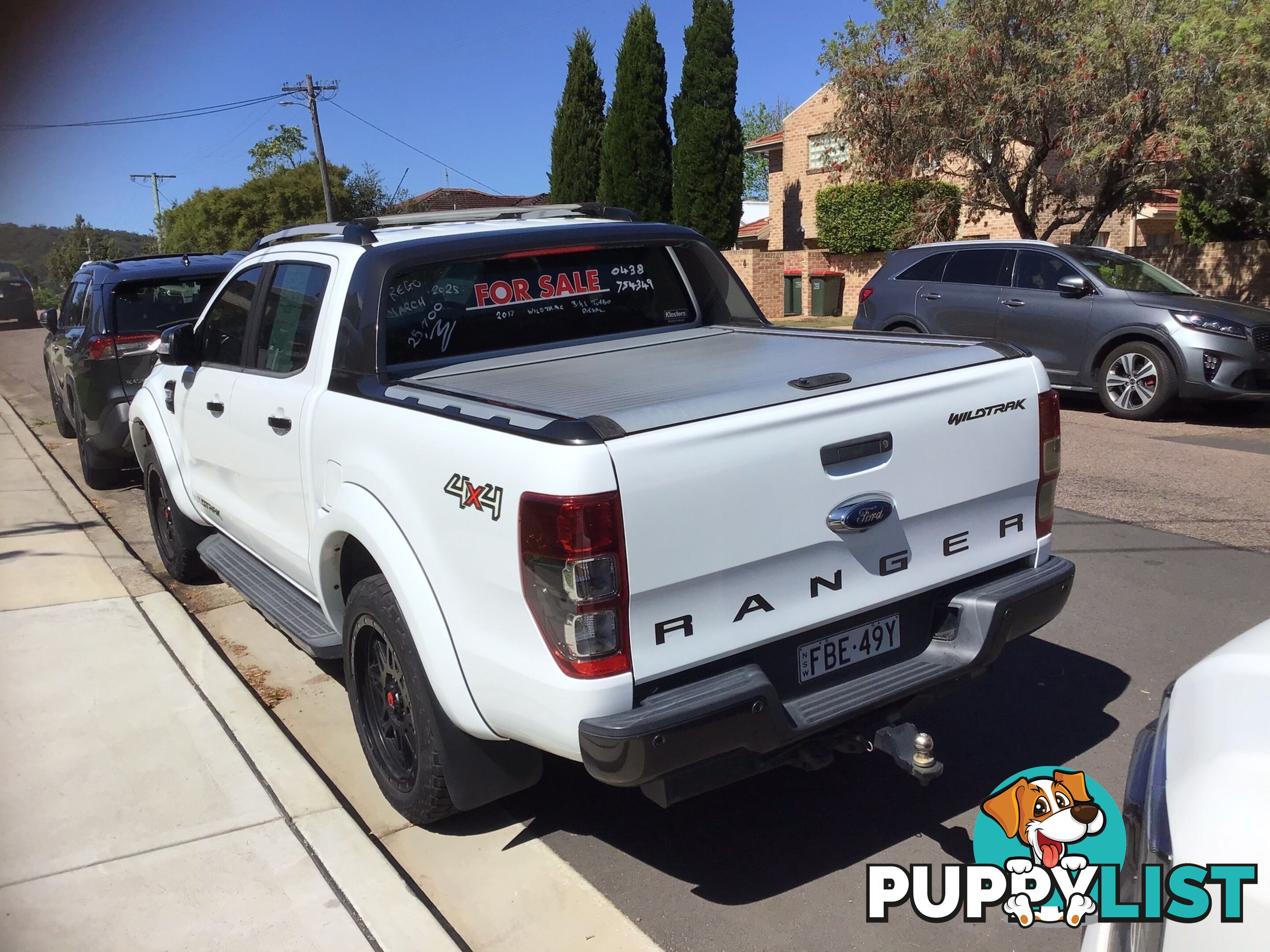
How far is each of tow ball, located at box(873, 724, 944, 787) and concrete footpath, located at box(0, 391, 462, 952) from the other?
141 centimetres

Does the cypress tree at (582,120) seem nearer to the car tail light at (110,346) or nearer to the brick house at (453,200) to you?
the brick house at (453,200)

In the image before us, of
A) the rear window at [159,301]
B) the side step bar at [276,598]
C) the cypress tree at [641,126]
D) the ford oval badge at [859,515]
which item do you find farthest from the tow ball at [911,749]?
the cypress tree at [641,126]

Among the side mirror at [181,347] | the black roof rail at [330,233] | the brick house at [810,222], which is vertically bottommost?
the side mirror at [181,347]

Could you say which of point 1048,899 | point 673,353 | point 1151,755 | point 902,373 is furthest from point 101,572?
point 1151,755

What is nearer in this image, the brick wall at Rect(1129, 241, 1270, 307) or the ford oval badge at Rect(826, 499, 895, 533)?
the ford oval badge at Rect(826, 499, 895, 533)

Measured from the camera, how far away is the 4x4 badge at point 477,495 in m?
2.89

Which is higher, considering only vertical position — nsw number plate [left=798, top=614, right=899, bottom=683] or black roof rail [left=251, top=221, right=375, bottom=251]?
black roof rail [left=251, top=221, right=375, bottom=251]

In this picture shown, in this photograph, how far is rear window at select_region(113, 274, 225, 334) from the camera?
873 centimetres

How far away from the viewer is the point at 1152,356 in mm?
10445

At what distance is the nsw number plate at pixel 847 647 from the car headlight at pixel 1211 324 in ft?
27.3

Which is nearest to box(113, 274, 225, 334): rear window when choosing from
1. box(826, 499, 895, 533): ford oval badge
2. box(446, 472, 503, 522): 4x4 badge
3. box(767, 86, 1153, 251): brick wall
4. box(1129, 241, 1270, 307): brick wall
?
box(446, 472, 503, 522): 4x4 badge

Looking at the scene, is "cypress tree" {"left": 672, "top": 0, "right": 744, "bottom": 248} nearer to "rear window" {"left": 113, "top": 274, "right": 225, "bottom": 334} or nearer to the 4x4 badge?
"rear window" {"left": 113, "top": 274, "right": 225, "bottom": 334}

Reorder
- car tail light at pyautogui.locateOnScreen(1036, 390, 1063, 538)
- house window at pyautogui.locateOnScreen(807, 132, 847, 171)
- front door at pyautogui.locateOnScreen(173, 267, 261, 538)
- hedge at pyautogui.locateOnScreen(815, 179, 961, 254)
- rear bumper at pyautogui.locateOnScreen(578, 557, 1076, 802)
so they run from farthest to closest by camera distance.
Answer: hedge at pyautogui.locateOnScreen(815, 179, 961, 254), house window at pyautogui.locateOnScreen(807, 132, 847, 171), front door at pyautogui.locateOnScreen(173, 267, 261, 538), car tail light at pyautogui.locateOnScreen(1036, 390, 1063, 538), rear bumper at pyautogui.locateOnScreen(578, 557, 1076, 802)

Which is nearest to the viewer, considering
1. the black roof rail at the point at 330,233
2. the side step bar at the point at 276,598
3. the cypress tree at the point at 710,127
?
the side step bar at the point at 276,598
